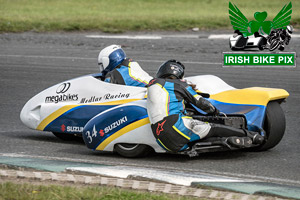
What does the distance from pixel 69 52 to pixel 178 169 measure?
1044 centimetres

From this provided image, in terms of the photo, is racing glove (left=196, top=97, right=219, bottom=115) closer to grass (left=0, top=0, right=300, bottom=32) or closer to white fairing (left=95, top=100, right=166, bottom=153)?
white fairing (left=95, top=100, right=166, bottom=153)

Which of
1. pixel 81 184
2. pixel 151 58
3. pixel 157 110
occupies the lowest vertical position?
pixel 81 184

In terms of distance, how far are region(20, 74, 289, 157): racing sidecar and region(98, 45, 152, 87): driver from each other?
28 centimetres

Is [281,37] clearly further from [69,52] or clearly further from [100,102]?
[100,102]

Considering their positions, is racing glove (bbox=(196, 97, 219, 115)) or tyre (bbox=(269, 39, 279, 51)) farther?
tyre (bbox=(269, 39, 279, 51))

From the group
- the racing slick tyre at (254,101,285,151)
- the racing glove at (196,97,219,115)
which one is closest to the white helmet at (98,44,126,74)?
the racing glove at (196,97,219,115)

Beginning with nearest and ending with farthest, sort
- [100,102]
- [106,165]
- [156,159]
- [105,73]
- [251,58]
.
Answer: [106,165] < [156,159] < [100,102] < [105,73] < [251,58]

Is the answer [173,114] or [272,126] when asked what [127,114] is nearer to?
[173,114]

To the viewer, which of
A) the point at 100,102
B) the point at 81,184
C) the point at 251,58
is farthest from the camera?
the point at 251,58

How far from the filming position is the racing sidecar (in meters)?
7.40

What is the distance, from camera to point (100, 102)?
321 inches

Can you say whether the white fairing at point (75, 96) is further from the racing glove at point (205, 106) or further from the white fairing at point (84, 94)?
the racing glove at point (205, 106)

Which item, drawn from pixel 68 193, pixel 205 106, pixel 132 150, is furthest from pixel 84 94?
pixel 68 193

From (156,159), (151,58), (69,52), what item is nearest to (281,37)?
(151,58)
